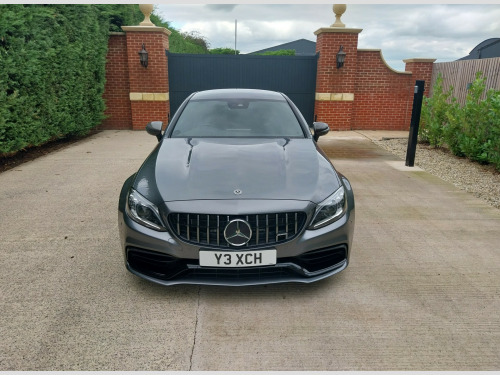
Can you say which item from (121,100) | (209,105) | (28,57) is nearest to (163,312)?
(209,105)

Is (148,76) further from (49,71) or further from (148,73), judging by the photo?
(49,71)

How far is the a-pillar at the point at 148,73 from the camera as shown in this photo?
1122cm

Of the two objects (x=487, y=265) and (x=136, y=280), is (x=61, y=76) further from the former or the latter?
(x=487, y=265)

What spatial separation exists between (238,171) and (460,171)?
5.54m

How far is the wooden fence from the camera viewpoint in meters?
9.11

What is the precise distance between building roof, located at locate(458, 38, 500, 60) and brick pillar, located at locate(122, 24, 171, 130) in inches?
590

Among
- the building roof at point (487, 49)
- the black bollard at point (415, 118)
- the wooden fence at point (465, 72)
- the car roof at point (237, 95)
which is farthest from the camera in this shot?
the building roof at point (487, 49)

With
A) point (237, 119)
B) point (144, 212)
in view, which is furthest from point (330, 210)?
point (237, 119)

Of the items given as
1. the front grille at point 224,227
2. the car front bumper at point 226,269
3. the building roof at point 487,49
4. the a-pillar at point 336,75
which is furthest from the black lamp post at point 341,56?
the building roof at point 487,49

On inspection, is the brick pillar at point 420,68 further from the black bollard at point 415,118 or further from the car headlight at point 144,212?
the car headlight at point 144,212

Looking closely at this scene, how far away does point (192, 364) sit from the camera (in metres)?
2.20

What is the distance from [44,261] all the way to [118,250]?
2.02 feet

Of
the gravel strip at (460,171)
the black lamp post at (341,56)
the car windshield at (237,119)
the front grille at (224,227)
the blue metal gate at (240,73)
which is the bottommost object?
the gravel strip at (460,171)

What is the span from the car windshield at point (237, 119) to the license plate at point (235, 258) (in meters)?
1.57
